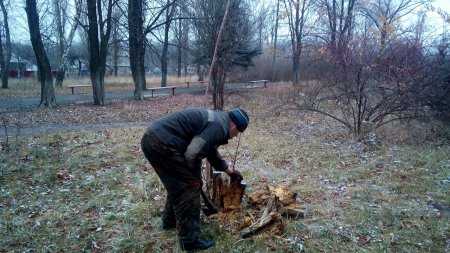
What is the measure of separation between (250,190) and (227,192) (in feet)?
3.19

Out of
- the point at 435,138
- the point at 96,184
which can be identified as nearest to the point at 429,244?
the point at 96,184

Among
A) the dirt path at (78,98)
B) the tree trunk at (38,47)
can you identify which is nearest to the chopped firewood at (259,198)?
the tree trunk at (38,47)

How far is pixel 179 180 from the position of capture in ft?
11.5

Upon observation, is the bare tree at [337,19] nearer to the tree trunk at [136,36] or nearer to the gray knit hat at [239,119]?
the gray knit hat at [239,119]

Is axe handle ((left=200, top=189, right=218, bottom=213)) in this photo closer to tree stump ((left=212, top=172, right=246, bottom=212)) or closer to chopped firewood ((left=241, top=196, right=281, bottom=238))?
tree stump ((left=212, top=172, right=246, bottom=212))

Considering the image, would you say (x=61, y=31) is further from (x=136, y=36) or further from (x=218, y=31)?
(x=218, y=31)

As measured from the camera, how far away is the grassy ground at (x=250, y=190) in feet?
12.8

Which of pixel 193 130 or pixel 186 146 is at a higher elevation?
pixel 193 130

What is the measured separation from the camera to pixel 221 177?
451 cm

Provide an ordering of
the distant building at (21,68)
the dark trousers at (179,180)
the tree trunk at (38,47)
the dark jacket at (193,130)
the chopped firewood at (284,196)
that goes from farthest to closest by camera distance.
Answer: the distant building at (21,68) < the tree trunk at (38,47) < the chopped firewood at (284,196) < the dark trousers at (179,180) < the dark jacket at (193,130)

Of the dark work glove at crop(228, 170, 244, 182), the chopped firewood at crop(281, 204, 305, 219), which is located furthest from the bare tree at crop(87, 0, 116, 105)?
the chopped firewood at crop(281, 204, 305, 219)

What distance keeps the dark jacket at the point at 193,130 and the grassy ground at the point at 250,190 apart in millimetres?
1130

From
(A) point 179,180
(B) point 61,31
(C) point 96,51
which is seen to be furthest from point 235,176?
(B) point 61,31

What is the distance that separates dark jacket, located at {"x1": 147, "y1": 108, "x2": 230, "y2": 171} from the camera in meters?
3.33
